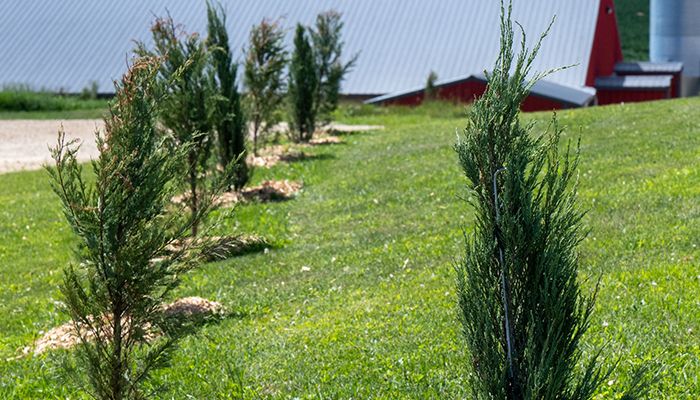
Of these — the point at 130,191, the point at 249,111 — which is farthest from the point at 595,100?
the point at 130,191

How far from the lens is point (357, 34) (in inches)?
1677

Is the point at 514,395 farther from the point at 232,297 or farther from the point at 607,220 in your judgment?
the point at 607,220

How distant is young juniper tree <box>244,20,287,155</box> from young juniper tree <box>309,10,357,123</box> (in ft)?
15.9

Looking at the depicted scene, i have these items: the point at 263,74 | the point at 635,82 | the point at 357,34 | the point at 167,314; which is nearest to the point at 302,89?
the point at 263,74

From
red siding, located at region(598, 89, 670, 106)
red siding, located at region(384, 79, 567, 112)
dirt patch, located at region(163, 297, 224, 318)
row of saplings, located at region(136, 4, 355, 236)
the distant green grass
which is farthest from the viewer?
the distant green grass

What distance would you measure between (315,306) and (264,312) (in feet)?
1.60

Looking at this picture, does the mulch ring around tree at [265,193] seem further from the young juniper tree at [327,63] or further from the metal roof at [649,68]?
the metal roof at [649,68]

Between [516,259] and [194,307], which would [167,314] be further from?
[516,259]

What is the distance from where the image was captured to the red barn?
34.6m

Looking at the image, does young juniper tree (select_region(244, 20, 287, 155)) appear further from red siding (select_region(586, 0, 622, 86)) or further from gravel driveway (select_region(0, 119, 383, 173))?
red siding (select_region(586, 0, 622, 86))

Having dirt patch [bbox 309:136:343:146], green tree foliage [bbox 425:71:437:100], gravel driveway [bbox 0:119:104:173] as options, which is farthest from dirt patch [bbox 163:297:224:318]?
green tree foliage [bbox 425:71:437:100]

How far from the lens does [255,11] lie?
148ft

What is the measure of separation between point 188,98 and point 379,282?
415cm

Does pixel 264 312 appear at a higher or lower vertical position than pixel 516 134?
lower
